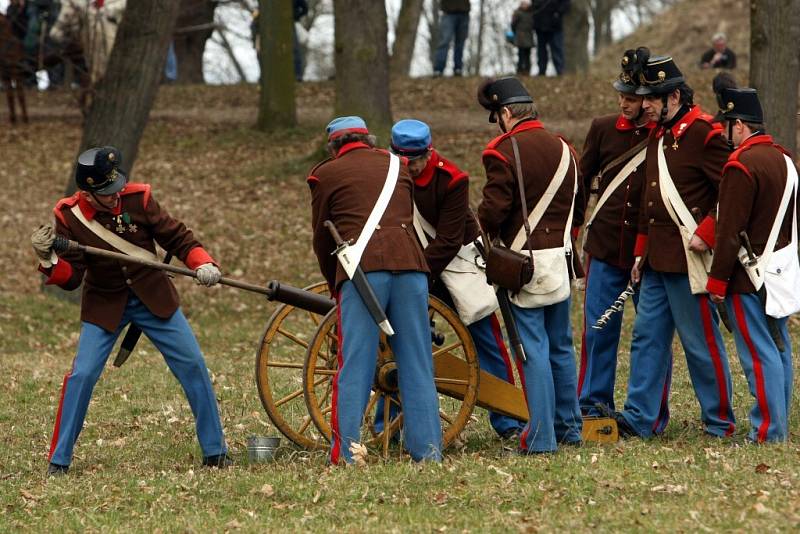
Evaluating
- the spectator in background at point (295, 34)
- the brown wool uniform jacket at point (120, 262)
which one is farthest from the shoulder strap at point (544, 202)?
the spectator in background at point (295, 34)

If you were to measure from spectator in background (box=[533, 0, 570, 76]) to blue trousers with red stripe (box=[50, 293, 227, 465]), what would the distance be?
1698 centimetres

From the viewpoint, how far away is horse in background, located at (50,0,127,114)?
65.3 ft

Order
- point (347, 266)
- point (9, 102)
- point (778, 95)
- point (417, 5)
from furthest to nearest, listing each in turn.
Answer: point (417, 5) < point (9, 102) < point (778, 95) < point (347, 266)

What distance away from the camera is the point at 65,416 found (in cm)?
754

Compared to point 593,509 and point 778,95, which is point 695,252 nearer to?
point 593,509

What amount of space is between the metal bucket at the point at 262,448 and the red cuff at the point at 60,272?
1396mm

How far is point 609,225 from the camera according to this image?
26.1 feet

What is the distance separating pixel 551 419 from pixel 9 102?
18.4 meters

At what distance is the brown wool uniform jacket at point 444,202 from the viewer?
736cm

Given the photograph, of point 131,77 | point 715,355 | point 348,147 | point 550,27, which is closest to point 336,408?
point 348,147

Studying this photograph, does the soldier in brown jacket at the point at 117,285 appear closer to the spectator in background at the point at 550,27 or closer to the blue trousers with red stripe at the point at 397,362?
the blue trousers with red stripe at the point at 397,362

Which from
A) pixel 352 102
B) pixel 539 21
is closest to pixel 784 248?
pixel 352 102

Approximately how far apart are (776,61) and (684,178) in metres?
5.77

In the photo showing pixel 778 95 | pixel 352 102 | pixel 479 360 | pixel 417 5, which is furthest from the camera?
pixel 417 5
